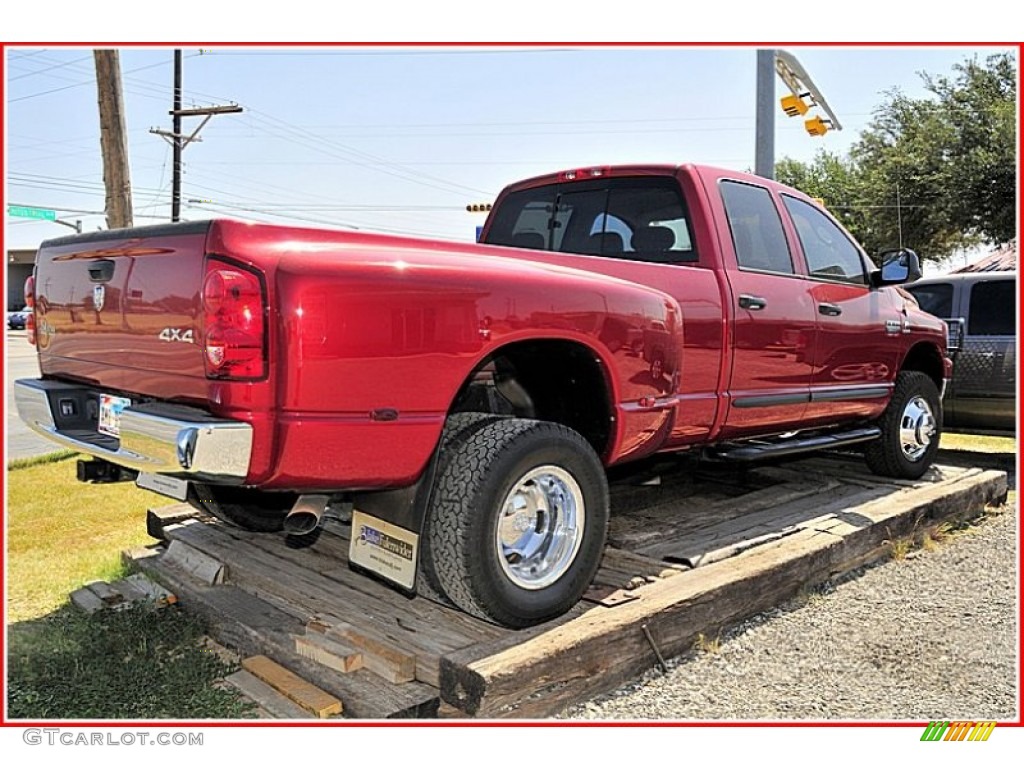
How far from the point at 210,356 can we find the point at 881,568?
3.61 m

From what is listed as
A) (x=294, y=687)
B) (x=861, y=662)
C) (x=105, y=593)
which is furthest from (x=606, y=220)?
(x=105, y=593)

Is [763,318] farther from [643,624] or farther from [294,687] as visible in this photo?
[294,687]

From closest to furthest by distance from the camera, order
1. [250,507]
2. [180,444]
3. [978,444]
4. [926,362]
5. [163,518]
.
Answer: [180,444] < [250,507] < [163,518] < [926,362] < [978,444]

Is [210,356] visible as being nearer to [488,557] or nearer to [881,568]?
[488,557]

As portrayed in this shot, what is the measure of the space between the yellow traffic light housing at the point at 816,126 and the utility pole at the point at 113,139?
27.5 ft

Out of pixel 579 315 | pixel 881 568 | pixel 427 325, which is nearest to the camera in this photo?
pixel 427 325

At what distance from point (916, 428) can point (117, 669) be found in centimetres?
518

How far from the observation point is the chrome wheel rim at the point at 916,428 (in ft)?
20.9

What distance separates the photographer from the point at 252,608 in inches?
152

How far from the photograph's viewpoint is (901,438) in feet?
20.7

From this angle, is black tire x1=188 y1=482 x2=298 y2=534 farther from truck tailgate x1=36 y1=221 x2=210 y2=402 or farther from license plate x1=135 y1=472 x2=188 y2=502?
truck tailgate x1=36 y1=221 x2=210 y2=402

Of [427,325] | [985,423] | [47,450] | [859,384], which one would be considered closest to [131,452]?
[427,325]

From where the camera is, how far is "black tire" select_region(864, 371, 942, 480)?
6246 mm

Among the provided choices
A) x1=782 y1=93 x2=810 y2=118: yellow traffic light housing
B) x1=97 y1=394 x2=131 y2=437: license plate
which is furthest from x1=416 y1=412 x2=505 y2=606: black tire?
x1=782 y1=93 x2=810 y2=118: yellow traffic light housing
